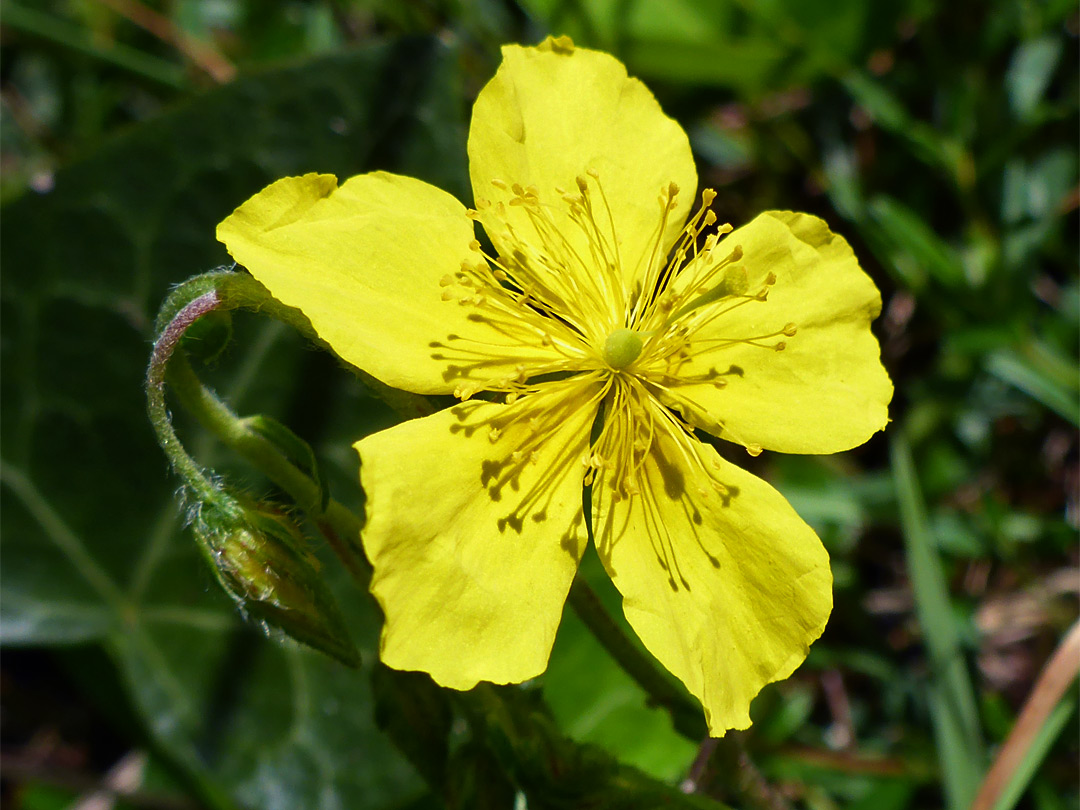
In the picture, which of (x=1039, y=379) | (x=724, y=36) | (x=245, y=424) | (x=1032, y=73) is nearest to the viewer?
(x=245, y=424)

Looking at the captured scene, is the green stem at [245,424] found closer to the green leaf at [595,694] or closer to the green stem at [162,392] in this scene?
the green stem at [162,392]

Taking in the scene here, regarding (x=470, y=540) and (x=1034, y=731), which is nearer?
(x=470, y=540)

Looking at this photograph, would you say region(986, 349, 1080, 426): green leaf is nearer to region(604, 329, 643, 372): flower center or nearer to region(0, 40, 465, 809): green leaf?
region(604, 329, 643, 372): flower center

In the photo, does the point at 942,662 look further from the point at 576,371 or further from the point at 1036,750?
the point at 576,371

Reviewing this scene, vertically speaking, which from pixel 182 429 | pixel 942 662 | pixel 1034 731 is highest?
pixel 182 429

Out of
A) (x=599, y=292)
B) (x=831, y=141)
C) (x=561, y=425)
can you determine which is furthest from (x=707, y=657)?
(x=831, y=141)

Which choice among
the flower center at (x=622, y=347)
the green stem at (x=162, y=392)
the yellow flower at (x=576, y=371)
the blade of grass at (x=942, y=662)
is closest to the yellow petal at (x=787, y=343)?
the yellow flower at (x=576, y=371)

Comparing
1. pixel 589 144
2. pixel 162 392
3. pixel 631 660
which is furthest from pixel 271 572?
pixel 589 144
